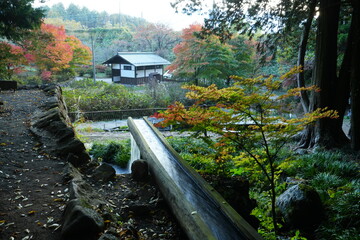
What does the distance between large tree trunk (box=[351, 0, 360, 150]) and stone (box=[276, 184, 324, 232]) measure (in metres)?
3.93

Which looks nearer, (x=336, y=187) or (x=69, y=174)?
(x=69, y=174)

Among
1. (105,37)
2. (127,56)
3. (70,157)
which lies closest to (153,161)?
(70,157)

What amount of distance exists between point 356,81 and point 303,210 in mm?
4677

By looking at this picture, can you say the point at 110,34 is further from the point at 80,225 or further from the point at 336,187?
the point at 80,225

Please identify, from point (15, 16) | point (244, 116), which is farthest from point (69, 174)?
point (15, 16)

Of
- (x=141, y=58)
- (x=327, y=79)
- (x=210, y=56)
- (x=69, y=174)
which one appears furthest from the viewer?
(x=141, y=58)

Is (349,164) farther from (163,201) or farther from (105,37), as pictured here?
(105,37)

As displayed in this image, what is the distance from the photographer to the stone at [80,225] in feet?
7.95

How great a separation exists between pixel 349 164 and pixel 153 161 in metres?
4.70

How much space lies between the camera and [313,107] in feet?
24.6

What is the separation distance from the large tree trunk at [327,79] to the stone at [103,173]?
5934mm

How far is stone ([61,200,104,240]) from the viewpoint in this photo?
242 centimetres

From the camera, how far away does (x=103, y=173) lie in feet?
14.3

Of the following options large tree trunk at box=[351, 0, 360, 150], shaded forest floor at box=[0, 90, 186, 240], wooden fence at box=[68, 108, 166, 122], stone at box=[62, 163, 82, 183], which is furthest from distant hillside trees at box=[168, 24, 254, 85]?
stone at box=[62, 163, 82, 183]
